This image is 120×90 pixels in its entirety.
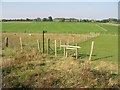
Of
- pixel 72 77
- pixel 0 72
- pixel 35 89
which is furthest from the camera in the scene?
pixel 0 72

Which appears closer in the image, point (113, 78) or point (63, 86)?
point (63, 86)

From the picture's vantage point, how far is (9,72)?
12594mm

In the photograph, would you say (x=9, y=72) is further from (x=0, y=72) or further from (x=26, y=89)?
(x=26, y=89)

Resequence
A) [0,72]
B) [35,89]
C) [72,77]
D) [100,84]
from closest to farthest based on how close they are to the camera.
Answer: [35,89]
[100,84]
[72,77]
[0,72]

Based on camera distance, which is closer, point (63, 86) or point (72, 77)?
point (63, 86)

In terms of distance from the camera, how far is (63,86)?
10281mm

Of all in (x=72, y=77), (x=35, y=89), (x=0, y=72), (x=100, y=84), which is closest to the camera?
(x=35, y=89)

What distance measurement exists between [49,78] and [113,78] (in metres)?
2.76

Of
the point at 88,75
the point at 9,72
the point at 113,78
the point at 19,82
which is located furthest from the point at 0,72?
the point at 113,78

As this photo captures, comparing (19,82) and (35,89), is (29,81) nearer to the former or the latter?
(19,82)

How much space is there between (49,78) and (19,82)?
1.19 meters

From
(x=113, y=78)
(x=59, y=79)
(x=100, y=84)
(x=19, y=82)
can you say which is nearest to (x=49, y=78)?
(x=59, y=79)

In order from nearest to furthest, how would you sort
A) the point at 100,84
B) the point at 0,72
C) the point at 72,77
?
the point at 100,84, the point at 72,77, the point at 0,72

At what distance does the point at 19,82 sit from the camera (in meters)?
10.7
